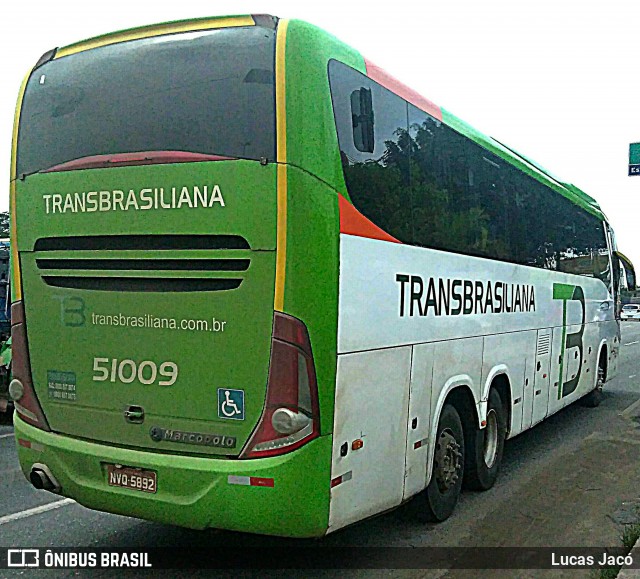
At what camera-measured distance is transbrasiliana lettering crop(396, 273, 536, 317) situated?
569cm

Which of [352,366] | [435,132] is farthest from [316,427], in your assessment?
[435,132]

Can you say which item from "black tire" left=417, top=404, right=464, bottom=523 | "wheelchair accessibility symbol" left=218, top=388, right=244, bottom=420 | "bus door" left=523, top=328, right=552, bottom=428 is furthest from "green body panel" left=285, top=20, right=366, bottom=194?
"bus door" left=523, top=328, right=552, bottom=428

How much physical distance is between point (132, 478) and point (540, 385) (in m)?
6.06

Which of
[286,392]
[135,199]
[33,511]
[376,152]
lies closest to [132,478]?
[286,392]

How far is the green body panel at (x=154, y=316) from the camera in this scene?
179 inches

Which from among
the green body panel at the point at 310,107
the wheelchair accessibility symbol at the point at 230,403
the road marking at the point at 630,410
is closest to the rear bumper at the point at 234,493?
the wheelchair accessibility symbol at the point at 230,403

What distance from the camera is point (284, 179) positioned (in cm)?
447

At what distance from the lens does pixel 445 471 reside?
21.2ft

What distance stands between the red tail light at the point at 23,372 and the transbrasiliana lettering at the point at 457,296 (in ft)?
8.78

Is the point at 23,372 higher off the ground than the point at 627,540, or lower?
higher

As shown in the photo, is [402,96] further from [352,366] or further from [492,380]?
[492,380]

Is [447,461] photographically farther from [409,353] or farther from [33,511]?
[33,511]

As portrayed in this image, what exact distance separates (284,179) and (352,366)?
128 centimetres

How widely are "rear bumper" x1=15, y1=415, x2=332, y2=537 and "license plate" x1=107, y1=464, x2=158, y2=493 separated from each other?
32 mm
